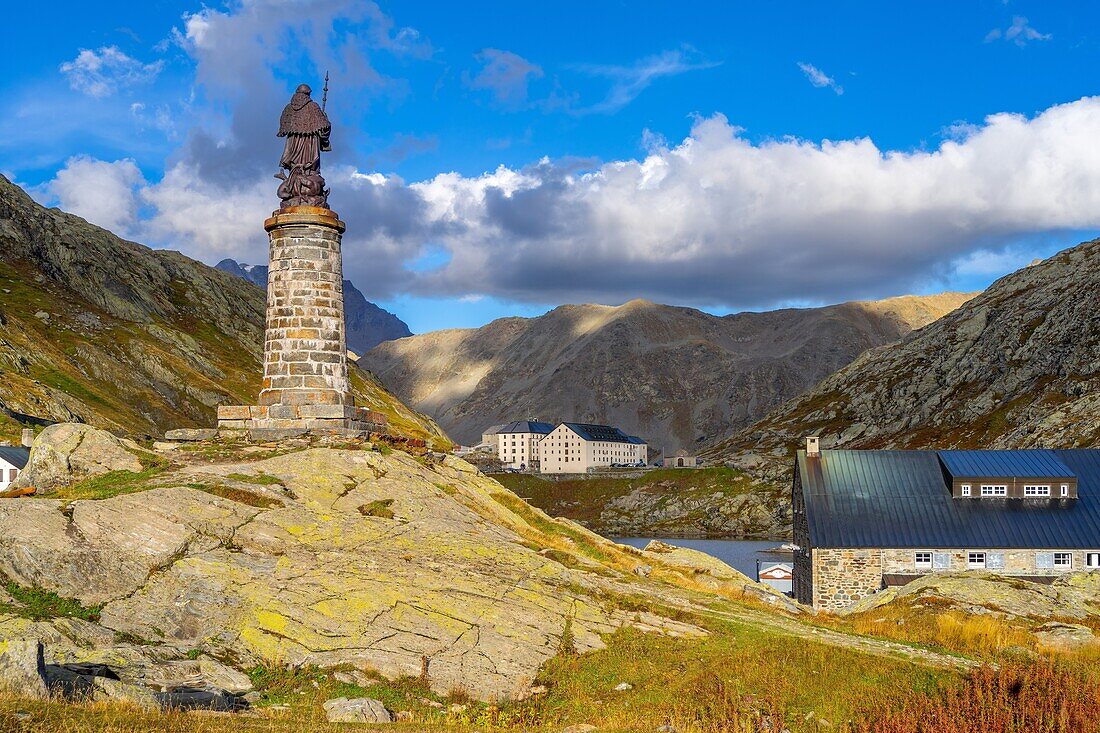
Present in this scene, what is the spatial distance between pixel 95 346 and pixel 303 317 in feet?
438

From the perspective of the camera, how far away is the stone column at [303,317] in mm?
33719

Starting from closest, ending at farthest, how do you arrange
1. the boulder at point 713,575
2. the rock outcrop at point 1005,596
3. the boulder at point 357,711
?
the boulder at point 357,711 → the boulder at point 713,575 → the rock outcrop at point 1005,596

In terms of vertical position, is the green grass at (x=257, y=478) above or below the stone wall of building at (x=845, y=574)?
above

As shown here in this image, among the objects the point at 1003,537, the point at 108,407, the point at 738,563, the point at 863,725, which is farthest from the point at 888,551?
the point at 108,407

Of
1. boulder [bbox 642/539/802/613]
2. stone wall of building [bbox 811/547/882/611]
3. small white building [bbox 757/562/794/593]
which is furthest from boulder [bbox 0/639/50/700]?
small white building [bbox 757/562/794/593]

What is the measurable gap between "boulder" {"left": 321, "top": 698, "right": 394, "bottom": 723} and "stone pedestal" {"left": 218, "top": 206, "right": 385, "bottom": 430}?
16.8 m

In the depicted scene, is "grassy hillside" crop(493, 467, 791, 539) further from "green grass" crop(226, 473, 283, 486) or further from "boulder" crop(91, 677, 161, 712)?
"boulder" crop(91, 677, 161, 712)

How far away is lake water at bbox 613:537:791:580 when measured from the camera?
11288cm

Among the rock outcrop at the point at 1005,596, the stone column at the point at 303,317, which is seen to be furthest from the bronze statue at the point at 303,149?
the rock outcrop at the point at 1005,596

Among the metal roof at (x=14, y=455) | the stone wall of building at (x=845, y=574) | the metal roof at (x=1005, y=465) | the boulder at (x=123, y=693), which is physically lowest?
the stone wall of building at (x=845, y=574)

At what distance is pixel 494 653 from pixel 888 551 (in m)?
43.0

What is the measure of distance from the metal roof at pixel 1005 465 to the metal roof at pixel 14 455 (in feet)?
240

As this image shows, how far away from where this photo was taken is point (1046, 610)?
130 ft

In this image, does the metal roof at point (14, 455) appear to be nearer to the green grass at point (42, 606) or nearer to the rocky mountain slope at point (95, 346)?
the rocky mountain slope at point (95, 346)
